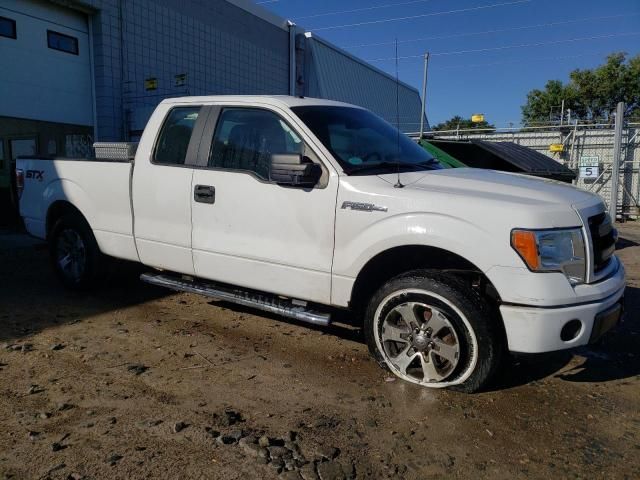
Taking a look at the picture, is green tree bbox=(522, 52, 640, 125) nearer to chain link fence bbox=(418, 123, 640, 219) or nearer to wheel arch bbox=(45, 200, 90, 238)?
chain link fence bbox=(418, 123, 640, 219)

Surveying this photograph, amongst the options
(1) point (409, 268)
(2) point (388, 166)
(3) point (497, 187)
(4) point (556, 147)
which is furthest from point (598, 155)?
(1) point (409, 268)

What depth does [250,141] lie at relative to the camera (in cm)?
423

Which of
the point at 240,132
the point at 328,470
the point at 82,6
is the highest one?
the point at 82,6

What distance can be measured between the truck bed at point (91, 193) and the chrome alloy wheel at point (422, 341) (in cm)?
267

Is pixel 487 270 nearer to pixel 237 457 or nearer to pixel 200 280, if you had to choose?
pixel 237 457

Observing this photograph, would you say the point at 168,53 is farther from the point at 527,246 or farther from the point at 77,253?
the point at 527,246

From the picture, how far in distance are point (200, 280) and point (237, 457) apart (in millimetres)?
2301

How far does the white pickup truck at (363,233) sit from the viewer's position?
3070mm

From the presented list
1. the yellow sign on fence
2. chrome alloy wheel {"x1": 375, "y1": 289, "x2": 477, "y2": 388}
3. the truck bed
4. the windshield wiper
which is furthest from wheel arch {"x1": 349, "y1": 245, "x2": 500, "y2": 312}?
the yellow sign on fence

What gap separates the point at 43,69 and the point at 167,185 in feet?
26.4

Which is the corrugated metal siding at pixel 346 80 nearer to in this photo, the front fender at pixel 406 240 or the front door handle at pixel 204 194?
the front door handle at pixel 204 194

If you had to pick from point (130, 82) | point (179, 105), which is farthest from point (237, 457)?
point (130, 82)

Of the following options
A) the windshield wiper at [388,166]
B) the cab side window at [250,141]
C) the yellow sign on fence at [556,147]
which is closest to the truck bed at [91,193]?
the cab side window at [250,141]

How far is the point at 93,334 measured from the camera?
14.6ft
